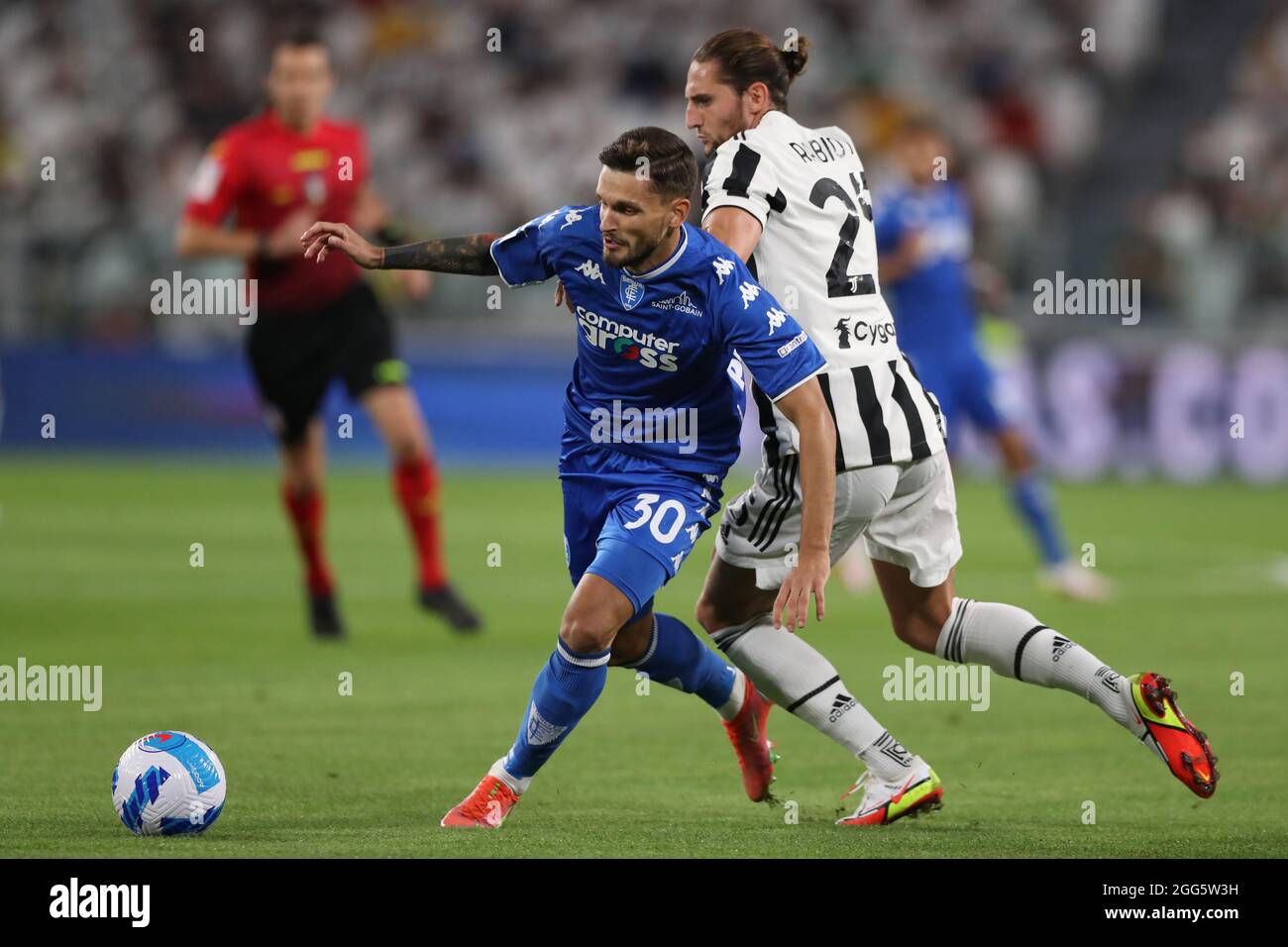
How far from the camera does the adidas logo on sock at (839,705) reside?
564 centimetres

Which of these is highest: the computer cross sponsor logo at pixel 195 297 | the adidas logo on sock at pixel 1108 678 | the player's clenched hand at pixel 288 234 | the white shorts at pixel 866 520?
the computer cross sponsor logo at pixel 195 297

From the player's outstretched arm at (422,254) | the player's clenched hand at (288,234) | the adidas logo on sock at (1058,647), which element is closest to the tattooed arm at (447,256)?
the player's outstretched arm at (422,254)

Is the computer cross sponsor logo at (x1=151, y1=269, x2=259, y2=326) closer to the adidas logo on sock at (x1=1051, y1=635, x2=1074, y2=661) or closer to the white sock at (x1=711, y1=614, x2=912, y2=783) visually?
the white sock at (x1=711, y1=614, x2=912, y2=783)

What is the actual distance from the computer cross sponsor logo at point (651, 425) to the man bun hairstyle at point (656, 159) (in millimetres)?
649

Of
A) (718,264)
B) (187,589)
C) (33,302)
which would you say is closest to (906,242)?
(187,589)

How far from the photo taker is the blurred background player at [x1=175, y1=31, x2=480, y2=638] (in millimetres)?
9867

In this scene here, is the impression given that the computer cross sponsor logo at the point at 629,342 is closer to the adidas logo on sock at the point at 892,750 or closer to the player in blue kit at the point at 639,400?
the player in blue kit at the point at 639,400

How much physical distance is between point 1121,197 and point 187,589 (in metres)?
13.1

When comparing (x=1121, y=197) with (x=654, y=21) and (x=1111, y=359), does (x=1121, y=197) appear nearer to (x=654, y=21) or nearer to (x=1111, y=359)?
(x=1111, y=359)

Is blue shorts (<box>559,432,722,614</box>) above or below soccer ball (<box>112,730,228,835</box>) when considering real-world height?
above

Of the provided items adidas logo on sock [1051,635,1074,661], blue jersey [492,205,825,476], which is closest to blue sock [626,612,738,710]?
blue jersey [492,205,825,476]
